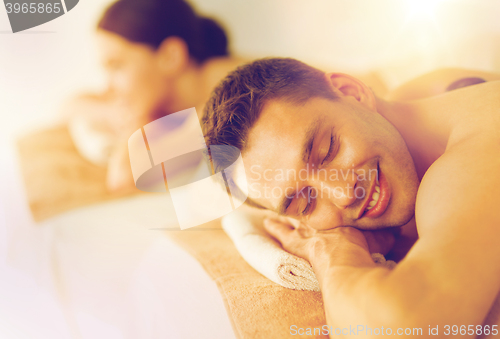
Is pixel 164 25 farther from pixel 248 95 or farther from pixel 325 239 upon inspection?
→ pixel 325 239

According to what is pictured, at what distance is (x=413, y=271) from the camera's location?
30cm

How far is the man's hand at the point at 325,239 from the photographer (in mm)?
484

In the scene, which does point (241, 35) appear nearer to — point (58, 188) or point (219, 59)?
point (219, 59)

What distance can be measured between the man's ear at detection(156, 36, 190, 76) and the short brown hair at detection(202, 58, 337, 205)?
0.77 feet

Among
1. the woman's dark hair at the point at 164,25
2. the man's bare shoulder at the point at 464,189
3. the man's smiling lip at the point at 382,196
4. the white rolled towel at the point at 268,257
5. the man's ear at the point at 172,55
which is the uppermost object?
the woman's dark hair at the point at 164,25

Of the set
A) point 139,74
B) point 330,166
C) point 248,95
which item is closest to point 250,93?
point 248,95

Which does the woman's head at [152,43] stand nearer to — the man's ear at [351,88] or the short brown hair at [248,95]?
the short brown hair at [248,95]

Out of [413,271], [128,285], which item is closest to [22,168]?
[128,285]

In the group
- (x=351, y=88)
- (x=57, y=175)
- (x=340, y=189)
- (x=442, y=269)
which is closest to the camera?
(x=442, y=269)

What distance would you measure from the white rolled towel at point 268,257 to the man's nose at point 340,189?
4.0 inches

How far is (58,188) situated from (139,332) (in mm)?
448

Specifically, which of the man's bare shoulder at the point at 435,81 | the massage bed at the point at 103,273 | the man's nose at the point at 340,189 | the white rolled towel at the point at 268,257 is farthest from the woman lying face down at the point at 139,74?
the man's bare shoulder at the point at 435,81

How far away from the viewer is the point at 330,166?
0.49 meters

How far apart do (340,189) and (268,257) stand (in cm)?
17
